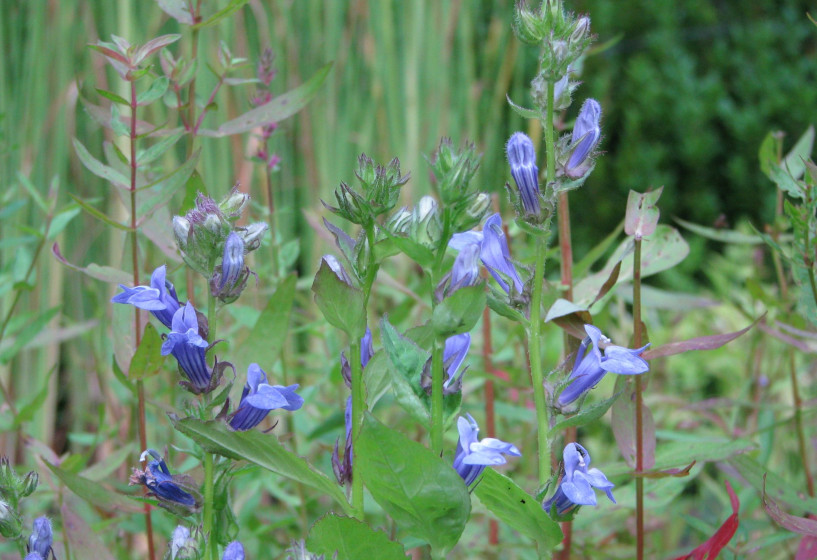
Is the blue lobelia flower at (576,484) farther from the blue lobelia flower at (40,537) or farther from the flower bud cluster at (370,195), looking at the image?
the blue lobelia flower at (40,537)

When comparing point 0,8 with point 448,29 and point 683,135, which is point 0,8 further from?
point 683,135

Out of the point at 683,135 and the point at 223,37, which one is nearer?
the point at 223,37

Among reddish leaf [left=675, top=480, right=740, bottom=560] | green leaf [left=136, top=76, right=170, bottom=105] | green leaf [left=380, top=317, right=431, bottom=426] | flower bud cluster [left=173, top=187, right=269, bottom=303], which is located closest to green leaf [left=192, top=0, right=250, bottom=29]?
green leaf [left=136, top=76, right=170, bottom=105]

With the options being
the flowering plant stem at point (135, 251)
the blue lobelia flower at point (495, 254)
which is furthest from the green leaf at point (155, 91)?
the blue lobelia flower at point (495, 254)

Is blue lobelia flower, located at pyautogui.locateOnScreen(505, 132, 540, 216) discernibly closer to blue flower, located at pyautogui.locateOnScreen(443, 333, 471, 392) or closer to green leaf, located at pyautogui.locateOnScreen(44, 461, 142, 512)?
blue flower, located at pyautogui.locateOnScreen(443, 333, 471, 392)

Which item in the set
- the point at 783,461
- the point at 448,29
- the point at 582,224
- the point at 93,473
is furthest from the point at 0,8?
the point at 582,224

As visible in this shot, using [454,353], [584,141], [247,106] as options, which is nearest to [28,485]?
[454,353]
